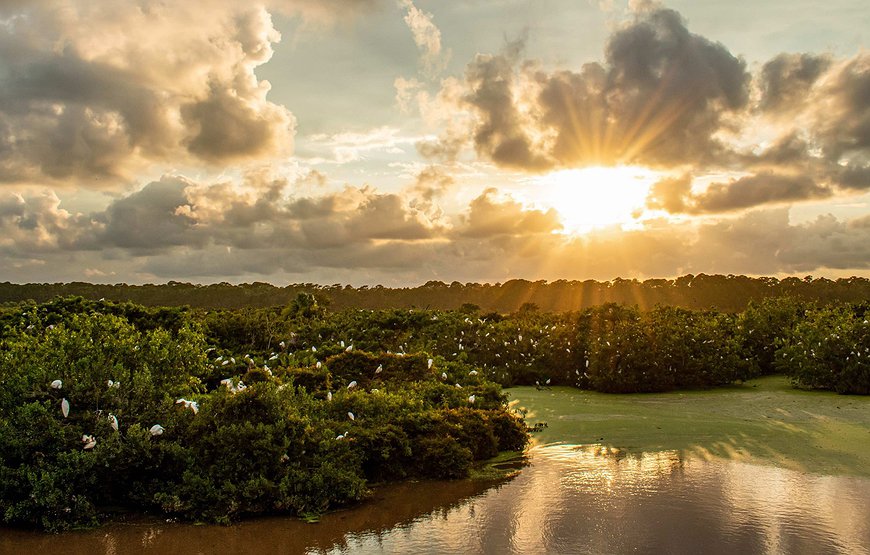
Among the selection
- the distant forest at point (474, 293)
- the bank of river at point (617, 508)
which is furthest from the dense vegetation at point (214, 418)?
the distant forest at point (474, 293)

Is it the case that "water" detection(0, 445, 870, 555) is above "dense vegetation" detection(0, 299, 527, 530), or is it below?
below

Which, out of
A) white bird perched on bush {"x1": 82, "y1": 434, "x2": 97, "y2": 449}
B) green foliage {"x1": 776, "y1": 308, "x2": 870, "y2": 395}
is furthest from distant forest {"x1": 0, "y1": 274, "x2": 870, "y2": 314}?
white bird perched on bush {"x1": 82, "y1": 434, "x2": 97, "y2": 449}

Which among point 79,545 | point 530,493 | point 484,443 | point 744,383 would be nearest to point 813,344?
point 744,383

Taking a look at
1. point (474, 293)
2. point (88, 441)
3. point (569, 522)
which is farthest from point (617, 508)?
point (474, 293)

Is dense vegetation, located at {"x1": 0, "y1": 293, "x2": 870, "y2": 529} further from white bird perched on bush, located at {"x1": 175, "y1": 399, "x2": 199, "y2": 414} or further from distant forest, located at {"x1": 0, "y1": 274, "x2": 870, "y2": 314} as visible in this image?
distant forest, located at {"x1": 0, "y1": 274, "x2": 870, "y2": 314}

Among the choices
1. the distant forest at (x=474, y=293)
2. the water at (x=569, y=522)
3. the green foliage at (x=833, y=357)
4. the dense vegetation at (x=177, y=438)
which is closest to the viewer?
the water at (x=569, y=522)

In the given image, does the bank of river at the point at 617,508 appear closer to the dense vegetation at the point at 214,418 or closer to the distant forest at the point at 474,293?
the dense vegetation at the point at 214,418
